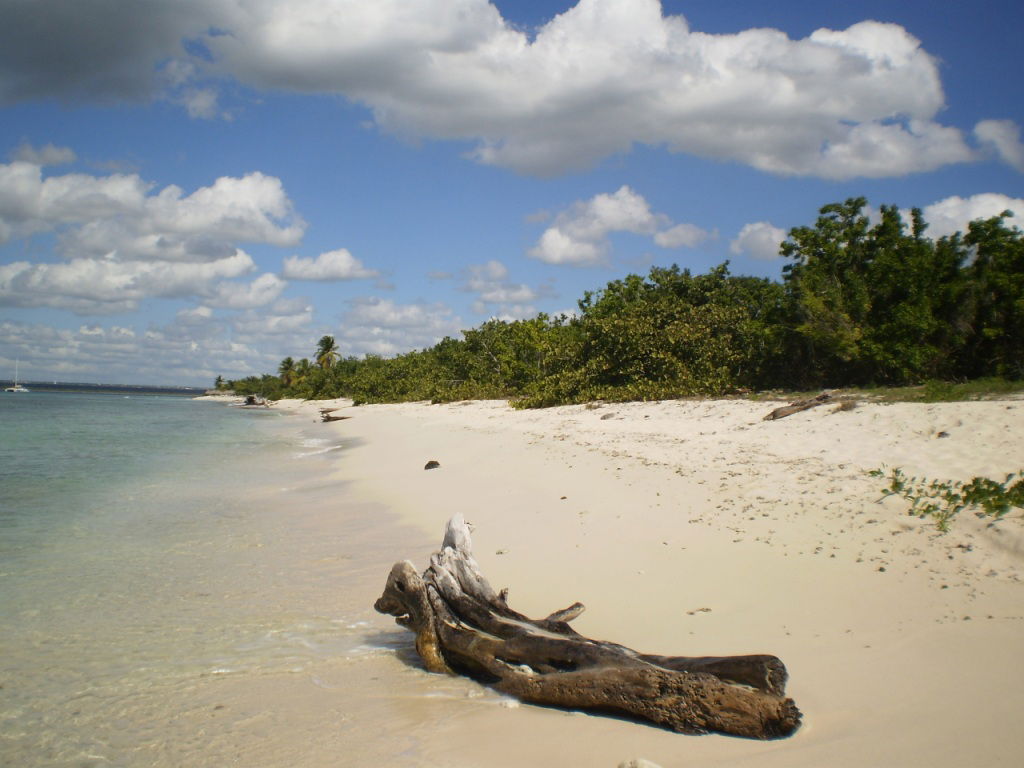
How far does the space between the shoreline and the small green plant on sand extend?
0.52ft

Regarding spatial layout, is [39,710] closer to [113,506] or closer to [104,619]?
[104,619]

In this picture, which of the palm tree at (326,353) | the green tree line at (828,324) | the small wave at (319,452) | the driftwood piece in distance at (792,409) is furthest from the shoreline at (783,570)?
the palm tree at (326,353)

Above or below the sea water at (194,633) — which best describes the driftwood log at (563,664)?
above

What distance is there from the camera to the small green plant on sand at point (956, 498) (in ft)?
20.5

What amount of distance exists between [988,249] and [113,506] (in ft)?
69.7

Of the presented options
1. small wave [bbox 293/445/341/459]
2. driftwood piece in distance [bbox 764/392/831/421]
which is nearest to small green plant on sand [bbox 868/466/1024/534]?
driftwood piece in distance [bbox 764/392/831/421]

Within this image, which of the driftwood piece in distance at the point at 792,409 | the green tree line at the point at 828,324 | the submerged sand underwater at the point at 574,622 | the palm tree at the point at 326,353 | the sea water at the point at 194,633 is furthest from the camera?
the palm tree at the point at 326,353

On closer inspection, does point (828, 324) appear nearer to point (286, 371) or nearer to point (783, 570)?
point (783, 570)

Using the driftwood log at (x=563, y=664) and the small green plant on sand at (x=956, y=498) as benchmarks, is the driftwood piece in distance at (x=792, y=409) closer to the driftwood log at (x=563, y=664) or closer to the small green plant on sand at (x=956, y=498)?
the small green plant on sand at (x=956, y=498)

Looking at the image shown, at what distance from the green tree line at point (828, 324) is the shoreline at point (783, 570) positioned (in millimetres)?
5957

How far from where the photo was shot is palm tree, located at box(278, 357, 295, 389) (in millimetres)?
110938

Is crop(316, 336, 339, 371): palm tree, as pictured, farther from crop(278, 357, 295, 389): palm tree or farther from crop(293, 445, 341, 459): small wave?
crop(293, 445, 341, 459): small wave

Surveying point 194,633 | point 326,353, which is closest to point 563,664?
point 194,633

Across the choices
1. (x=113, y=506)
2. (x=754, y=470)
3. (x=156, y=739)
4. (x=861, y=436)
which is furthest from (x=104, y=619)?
(x=861, y=436)
